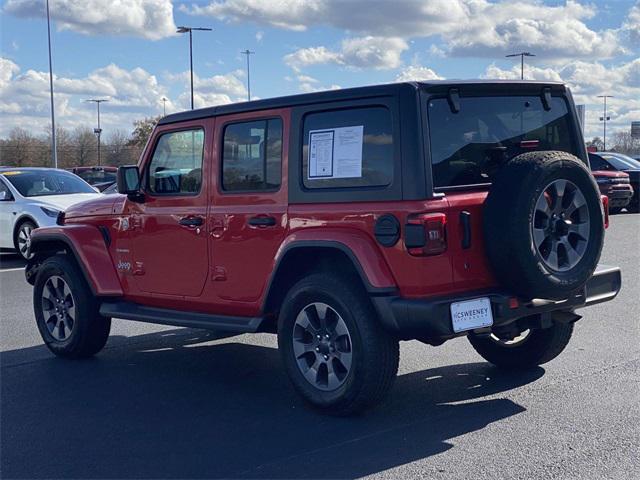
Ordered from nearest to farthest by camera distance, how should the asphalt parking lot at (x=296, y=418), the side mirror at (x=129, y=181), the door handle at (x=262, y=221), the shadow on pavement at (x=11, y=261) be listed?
the asphalt parking lot at (x=296, y=418)
the door handle at (x=262, y=221)
the side mirror at (x=129, y=181)
the shadow on pavement at (x=11, y=261)

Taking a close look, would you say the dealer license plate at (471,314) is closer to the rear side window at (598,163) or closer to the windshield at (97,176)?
the rear side window at (598,163)

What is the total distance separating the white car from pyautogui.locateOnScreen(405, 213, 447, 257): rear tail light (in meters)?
9.97

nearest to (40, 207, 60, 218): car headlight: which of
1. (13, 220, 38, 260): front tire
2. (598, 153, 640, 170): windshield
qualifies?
(13, 220, 38, 260): front tire

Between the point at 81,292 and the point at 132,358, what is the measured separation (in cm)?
70

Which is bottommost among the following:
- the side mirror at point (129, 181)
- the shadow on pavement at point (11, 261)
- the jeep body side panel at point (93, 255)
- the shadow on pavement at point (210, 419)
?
the shadow on pavement at point (210, 419)

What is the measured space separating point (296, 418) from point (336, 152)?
1677 millimetres

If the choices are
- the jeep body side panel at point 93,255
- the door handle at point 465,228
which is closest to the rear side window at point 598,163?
the jeep body side panel at point 93,255

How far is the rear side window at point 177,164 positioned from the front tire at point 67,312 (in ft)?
3.57

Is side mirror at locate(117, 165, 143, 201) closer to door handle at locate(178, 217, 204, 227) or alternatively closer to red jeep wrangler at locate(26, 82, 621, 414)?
red jeep wrangler at locate(26, 82, 621, 414)

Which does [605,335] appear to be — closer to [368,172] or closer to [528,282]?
[528,282]

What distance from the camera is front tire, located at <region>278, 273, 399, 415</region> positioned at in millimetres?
5105

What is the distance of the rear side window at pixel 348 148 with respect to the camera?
521 centimetres

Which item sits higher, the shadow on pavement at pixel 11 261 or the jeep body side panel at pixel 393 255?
the jeep body side panel at pixel 393 255

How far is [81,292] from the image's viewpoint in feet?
23.4
